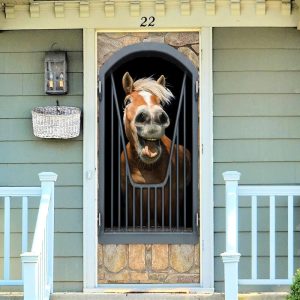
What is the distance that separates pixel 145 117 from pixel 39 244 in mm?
1752

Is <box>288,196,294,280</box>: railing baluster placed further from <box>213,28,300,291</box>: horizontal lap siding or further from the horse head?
the horse head

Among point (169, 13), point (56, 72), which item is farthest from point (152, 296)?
point (169, 13)

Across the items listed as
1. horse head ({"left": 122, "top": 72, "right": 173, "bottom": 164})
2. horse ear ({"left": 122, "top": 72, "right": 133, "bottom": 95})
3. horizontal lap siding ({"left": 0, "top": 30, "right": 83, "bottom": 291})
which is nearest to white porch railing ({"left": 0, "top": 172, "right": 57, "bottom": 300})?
horizontal lap siding ({"left": 0, "top": 30, "right": 83, "bottom": 291})

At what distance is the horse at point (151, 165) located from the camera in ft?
22.0

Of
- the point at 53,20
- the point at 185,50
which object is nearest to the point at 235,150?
the point at 185,50

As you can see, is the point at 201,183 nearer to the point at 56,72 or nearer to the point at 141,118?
the point at 141,118

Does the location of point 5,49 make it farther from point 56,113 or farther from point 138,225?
point 138,225

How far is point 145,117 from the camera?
674 centimetres

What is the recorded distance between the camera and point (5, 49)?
6.74 m

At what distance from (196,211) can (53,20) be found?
190cm

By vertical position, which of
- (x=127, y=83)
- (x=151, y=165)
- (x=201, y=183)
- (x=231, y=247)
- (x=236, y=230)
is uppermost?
(x=127, y=83)

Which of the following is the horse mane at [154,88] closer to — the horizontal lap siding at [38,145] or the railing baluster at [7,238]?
the horizontal lap siding at [38,145]

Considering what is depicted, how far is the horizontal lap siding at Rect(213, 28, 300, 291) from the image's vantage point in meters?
6.65

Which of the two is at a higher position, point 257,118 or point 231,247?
point 257,118
